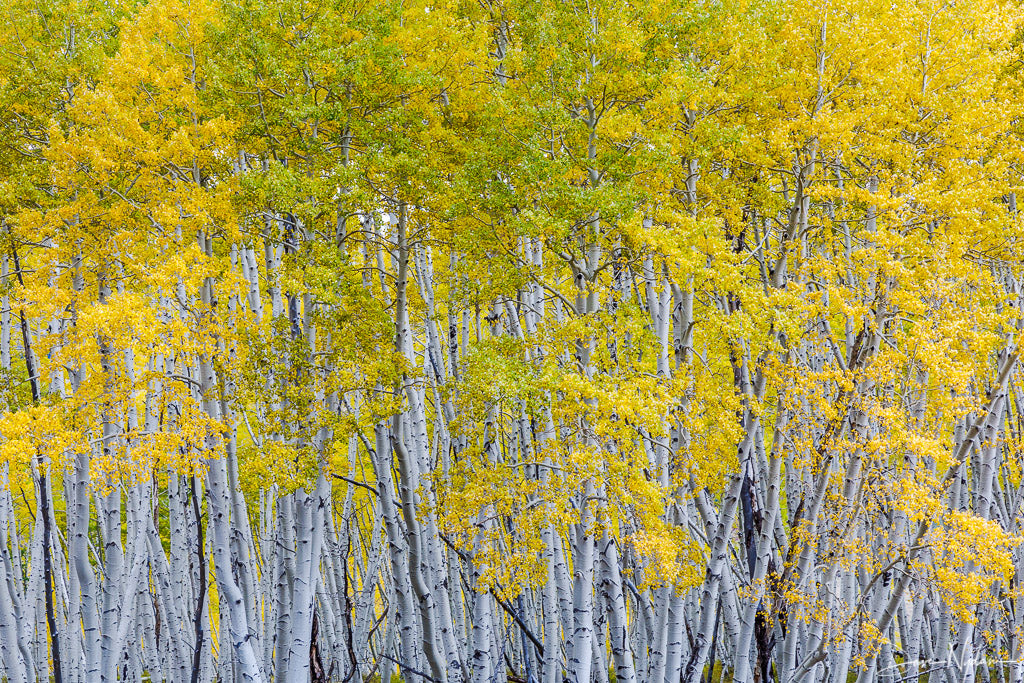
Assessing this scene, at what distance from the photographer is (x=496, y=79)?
362 inches

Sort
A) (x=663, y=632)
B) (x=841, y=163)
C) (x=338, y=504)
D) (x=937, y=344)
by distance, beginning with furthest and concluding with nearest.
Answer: (x=338, y=504) < (x=663, y=632) < (x=841, y=163) < (x=937, y=344)

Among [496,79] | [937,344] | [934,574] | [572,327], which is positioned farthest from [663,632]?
[496,79]

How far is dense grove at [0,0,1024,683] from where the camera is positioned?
780 cm

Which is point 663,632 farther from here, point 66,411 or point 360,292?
point 66,411

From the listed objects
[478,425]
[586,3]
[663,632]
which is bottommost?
[663,632]

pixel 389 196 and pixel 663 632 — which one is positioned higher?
pixel 389 196

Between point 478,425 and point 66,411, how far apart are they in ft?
15.3

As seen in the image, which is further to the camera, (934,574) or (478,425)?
(478,425)

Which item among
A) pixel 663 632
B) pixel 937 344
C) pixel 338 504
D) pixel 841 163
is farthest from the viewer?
pixel 338 504

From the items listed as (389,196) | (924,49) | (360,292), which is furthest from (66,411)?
(924,49)

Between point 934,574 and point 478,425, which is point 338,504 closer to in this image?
point 478,425

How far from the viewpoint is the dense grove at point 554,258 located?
25.6 feet

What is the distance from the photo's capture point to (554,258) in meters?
10.0

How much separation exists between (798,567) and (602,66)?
6.09 meters
